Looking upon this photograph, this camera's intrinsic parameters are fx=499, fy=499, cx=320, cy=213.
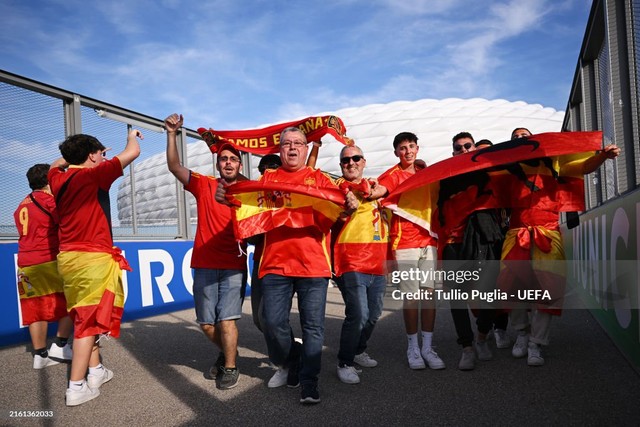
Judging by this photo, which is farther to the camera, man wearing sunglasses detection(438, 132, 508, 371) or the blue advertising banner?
the blue advertising banner

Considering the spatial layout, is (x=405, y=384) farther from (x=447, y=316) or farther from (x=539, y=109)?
(x=539, y=109)

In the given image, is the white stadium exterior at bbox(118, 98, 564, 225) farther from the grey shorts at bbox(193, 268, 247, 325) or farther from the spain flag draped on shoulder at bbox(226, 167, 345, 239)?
the spain flag draped on shoulder at bbox(226, 167, 345, 239)

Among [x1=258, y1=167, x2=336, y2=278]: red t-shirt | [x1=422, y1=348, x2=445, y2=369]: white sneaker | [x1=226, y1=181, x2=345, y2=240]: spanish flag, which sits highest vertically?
[x1=226, y1=181, x2=345, y2=240]: spanish flag

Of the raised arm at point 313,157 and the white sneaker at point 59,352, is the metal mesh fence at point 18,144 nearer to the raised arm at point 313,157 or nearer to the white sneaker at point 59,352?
the white sneaker at point 59,352

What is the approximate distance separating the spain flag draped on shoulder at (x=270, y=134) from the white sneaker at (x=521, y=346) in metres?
2.35

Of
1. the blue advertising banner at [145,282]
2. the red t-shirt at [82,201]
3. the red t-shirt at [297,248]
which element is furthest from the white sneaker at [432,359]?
the blue advertising banner at [145,282]

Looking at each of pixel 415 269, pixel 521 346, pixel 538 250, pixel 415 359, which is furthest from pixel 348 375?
pixel 538 250

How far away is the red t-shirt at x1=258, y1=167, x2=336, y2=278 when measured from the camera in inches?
137

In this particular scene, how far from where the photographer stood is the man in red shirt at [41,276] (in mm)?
4934

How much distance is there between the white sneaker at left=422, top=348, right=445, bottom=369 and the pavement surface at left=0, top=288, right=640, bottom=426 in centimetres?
7

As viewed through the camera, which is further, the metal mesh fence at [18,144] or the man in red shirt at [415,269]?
the metal mesh fence at [18,144]

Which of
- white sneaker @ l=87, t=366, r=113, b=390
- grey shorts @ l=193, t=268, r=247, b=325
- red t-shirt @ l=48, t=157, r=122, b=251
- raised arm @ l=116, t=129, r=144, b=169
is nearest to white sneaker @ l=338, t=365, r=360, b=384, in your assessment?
grey shorts @ l=193, t=268, r=247, b=325

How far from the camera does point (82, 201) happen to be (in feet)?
12.3

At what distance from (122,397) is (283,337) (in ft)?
4.23
